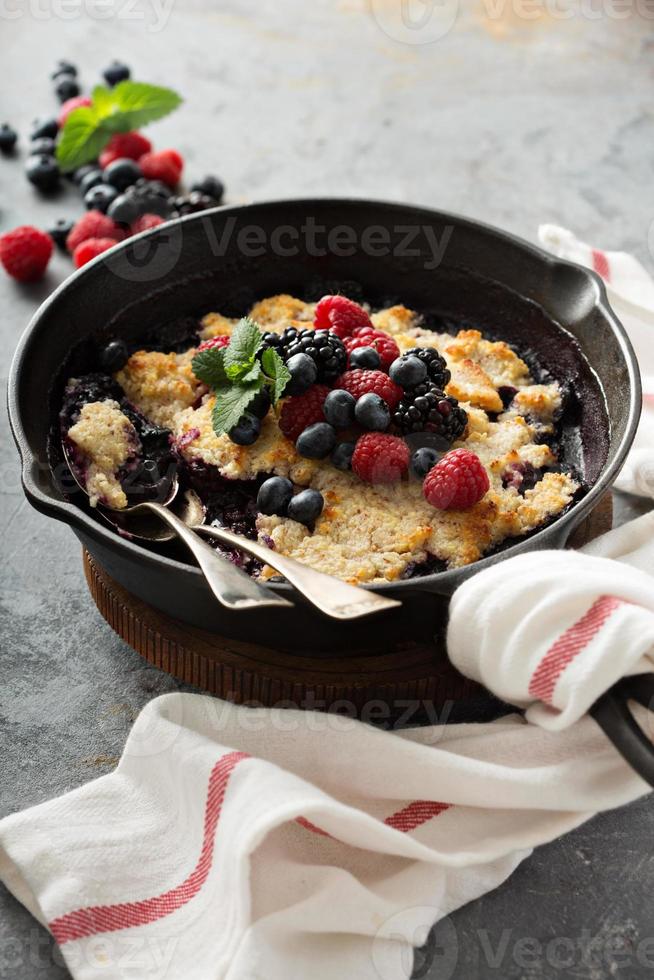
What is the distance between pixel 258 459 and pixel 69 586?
2.19 feet

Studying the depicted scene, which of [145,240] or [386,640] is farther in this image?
[145,240]

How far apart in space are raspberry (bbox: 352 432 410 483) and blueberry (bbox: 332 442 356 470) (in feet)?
0.05

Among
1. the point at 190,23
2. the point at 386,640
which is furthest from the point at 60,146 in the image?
the point at 386,640

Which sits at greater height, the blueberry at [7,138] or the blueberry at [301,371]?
the blueberry at [301,371]

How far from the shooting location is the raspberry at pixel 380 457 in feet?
8.75

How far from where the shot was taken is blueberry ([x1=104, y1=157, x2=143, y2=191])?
4.30 metres

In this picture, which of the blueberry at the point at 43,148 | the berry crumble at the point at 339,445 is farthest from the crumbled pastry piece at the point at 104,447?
the blueberry at the point at 43,148

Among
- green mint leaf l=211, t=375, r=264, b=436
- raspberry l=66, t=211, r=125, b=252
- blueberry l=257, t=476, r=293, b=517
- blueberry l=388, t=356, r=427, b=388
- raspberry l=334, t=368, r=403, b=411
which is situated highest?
blueberry l=388, t=356, r=427, b=388

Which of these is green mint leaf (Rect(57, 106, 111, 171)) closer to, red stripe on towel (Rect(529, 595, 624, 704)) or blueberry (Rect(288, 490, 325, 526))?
blueberry (Rect(288, 490, 325, 526))

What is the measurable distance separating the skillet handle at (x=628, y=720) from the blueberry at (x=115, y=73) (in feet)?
12.5

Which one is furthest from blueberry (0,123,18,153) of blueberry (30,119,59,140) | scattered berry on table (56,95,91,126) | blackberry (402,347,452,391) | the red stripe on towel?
the red stripe on towel

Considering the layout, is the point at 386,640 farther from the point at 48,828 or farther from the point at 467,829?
the point at 48,828

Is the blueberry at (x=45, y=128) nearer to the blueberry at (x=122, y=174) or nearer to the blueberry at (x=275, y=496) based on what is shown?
the blueberry at (x=122, y=174)

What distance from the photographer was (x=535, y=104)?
5.01 m
